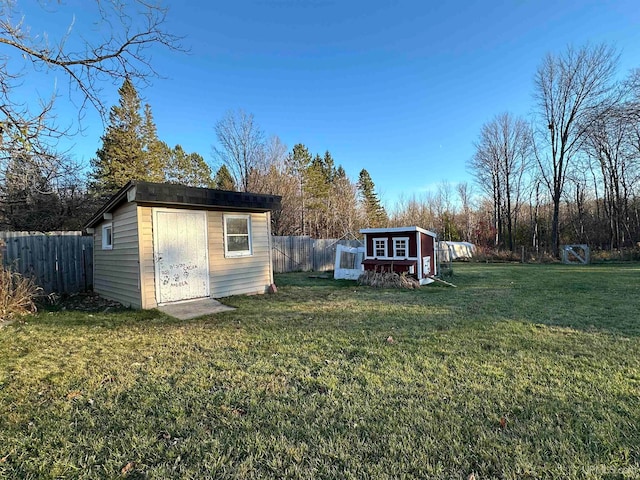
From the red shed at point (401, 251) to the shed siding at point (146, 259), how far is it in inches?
248

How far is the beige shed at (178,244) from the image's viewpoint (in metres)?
6.27

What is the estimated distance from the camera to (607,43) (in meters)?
17.6

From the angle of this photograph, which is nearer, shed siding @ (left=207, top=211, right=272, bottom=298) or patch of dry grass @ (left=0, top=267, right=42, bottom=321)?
patch of dry grass @ (left=0, top=267, right=42, bottom=321)

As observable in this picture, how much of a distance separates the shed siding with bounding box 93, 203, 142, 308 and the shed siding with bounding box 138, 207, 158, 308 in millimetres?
144

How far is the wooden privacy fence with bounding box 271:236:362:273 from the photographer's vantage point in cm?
1436

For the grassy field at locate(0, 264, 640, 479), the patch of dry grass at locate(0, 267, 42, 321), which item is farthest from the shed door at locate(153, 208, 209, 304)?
the patch of dry grass at locate(0, 267, 42, 321)

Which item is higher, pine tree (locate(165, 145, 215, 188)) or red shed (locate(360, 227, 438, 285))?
pine tree (locate(165, 145, 215, 188))

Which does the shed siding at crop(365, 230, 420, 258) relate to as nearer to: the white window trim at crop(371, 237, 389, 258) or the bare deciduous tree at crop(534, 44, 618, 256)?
the white window trim at crop(371, 237, 389, 258)

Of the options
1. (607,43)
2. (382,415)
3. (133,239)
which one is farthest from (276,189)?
(607,43)

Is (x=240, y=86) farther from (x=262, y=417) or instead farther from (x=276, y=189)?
(x=262, y=417)

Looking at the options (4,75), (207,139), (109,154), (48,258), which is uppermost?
(207,139)

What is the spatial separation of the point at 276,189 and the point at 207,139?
19.4 ft

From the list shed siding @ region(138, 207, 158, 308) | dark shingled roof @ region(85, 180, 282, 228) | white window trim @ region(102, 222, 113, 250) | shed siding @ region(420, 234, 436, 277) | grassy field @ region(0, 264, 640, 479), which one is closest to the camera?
grassy field @ region(0, 264, 640, 479)

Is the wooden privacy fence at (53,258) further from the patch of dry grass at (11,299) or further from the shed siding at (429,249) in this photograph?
the shed siding at (429,249)
